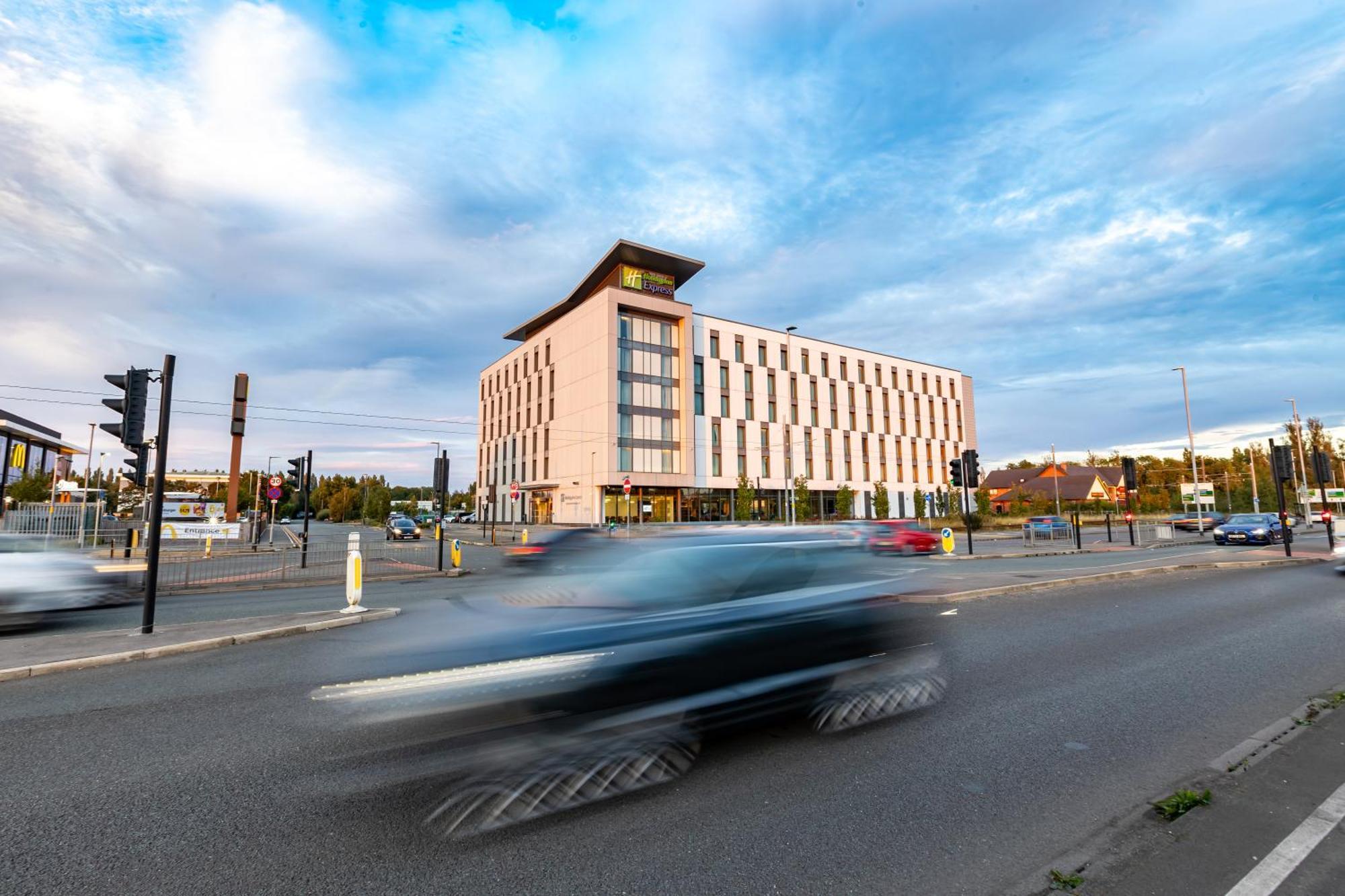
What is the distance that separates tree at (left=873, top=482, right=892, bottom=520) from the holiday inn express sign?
2928 cm

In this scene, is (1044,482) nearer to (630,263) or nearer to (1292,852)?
(630,263)

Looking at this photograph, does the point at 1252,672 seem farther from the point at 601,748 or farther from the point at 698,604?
the point at 601,748

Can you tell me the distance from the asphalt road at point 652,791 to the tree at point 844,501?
55.0m

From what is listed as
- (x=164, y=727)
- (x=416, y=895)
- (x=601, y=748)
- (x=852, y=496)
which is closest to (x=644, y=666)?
(x=601, y=748)

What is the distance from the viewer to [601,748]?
12.7 ft

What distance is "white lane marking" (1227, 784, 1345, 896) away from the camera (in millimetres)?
2473

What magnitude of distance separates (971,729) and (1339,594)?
38.5 feet

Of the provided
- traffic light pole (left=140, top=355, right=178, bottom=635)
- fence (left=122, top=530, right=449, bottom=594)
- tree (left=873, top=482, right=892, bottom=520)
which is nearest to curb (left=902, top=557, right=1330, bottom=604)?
traffic light pole (left=140, top=355, right=178, bottom=635)

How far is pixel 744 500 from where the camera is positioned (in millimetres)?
55688

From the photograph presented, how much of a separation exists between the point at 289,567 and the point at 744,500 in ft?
137

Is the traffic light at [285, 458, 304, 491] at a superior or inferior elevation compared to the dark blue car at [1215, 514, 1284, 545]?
superior

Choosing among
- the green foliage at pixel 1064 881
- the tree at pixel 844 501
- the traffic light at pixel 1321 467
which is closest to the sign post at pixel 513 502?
the tree at pixel 844 501

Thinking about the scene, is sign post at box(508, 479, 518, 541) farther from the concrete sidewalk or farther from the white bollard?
the concrete sidewalk

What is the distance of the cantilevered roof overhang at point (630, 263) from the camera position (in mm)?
53531
